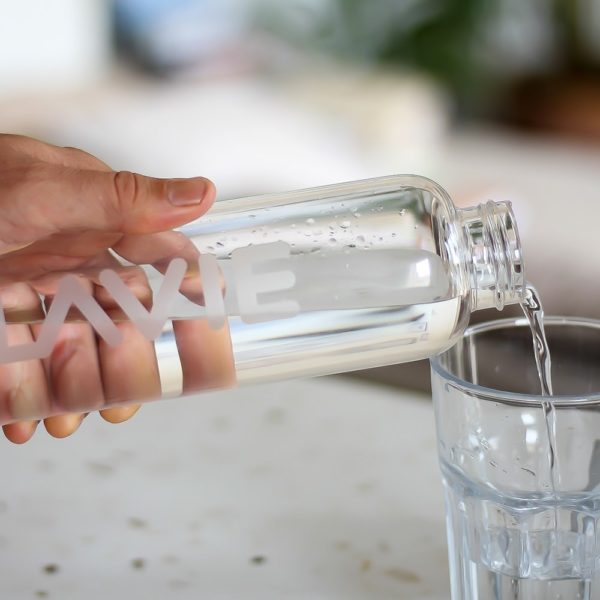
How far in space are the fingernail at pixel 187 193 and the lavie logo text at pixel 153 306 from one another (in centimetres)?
5

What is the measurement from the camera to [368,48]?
139 inches

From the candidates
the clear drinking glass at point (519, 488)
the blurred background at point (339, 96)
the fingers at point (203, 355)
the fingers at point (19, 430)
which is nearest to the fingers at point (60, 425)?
the fingers at point (19, 430)

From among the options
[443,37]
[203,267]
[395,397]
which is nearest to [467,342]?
[203,267]

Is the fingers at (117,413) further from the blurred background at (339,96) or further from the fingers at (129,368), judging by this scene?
the blurred background at (339,96)

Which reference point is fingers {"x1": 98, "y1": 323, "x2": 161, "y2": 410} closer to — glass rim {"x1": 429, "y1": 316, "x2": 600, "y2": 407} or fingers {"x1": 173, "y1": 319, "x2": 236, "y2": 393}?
fingers {"x1": 173, "y1": 319, "x2": 236, "y2": 393}

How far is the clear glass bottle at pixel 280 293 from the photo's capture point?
0.61 metres

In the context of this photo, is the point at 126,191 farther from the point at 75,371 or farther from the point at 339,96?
the point at 339,96

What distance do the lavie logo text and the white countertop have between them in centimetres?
16

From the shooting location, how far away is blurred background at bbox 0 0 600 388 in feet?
7.06

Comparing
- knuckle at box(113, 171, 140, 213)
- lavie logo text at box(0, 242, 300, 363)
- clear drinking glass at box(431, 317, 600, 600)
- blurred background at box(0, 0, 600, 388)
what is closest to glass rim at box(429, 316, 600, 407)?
clear drinking glass at box(431, 317, 600, 600)

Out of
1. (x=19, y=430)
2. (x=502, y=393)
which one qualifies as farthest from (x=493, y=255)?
(x=19, y=430)

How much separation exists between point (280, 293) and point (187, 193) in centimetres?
9

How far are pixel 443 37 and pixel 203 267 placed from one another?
303 cm

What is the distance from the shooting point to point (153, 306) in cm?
61
